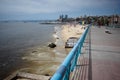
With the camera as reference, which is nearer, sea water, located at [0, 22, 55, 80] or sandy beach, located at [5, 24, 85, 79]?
sandy beach, located at [5, 24, 85, 79]

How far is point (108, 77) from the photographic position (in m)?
3.22

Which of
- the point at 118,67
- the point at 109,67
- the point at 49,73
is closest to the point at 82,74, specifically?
the point at 109,67

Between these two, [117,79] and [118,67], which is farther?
[118,67]

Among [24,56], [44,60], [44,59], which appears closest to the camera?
[44,60]

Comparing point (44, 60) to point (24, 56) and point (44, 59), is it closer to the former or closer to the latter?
point (44, 59)

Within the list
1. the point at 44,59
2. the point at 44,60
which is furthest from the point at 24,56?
the point at 44,60

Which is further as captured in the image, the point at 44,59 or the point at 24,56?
the point at 24,56

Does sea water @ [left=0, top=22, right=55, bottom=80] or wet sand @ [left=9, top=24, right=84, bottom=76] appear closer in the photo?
wet sand @ [left=9, top=24, right=84, bottom=76]

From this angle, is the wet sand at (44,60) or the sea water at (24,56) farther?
the sea water at (24,56)

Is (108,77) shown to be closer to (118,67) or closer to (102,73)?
(102,73)

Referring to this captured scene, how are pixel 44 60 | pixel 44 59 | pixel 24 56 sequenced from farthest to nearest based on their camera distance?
1. pixel 24 56
2. pixel 44 59
3. pixel 44 60

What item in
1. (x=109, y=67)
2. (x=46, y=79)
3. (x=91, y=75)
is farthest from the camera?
(x=46, y=79)

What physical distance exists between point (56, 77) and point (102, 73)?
247 cm

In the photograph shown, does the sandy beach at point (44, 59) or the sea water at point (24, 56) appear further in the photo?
the sea water at point (24, 56)
